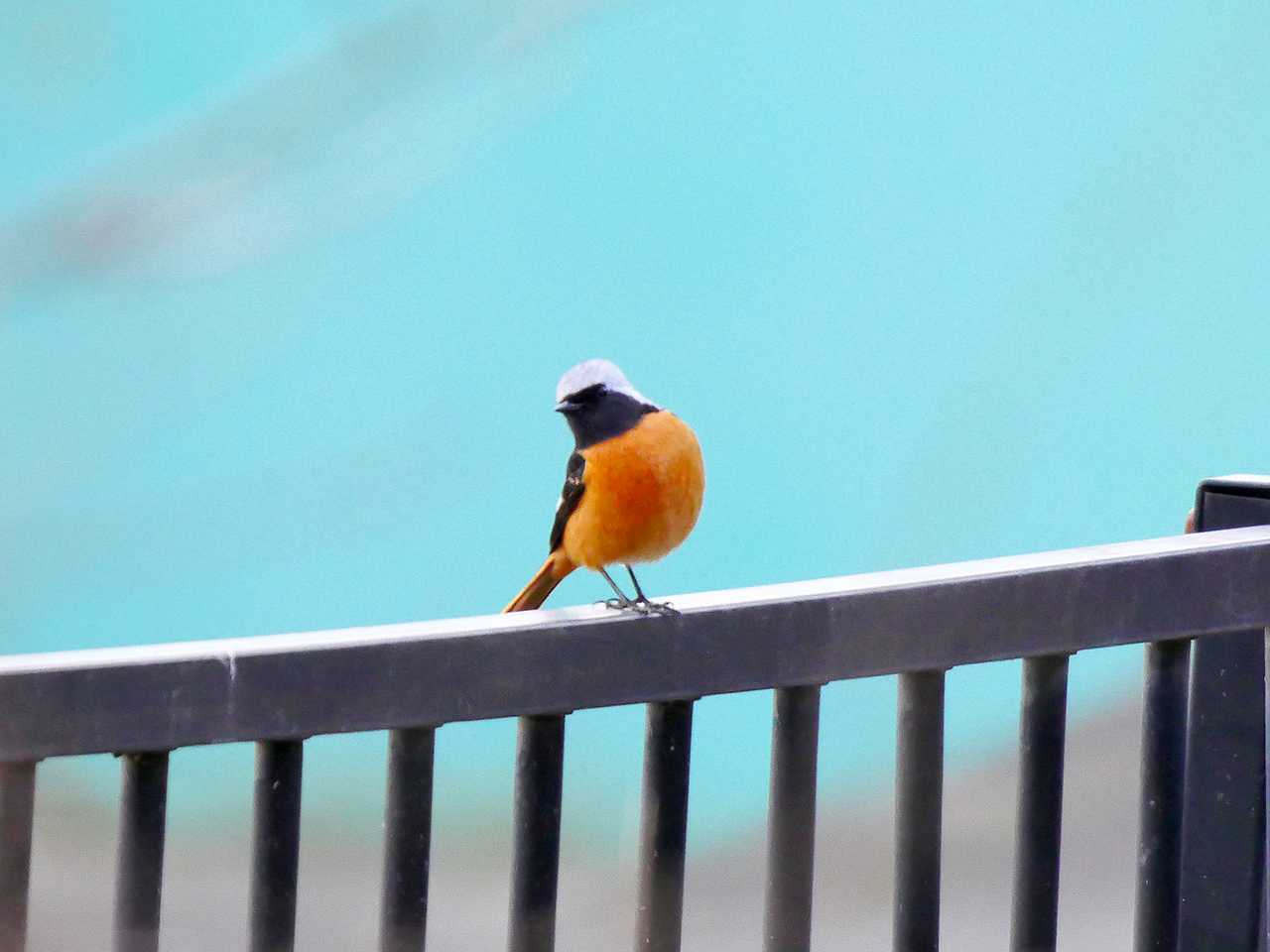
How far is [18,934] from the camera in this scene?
2.92ft

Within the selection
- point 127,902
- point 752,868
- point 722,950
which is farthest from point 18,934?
point 752,868

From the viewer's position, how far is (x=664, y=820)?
1010 millimetres

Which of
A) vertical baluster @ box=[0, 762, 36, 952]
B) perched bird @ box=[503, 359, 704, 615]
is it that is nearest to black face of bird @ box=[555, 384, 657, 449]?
perched bird @ box=[503, 359, 704, 615]

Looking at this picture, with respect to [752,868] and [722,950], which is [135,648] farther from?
[752,868]

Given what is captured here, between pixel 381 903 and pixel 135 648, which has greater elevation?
pixel 135 648

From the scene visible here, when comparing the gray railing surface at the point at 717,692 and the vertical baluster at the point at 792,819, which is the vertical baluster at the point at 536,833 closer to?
the gray railing surface at the point at 717,692

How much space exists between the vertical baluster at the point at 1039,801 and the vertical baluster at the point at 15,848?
0.65 metres

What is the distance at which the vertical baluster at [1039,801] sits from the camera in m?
1.07

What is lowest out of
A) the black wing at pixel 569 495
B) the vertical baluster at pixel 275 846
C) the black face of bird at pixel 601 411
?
the vertical baluster at pixel 275 846

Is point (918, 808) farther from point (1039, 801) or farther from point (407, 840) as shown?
point (407, 840)

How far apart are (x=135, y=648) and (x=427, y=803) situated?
21 centimetres

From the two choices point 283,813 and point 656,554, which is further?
point 656,554

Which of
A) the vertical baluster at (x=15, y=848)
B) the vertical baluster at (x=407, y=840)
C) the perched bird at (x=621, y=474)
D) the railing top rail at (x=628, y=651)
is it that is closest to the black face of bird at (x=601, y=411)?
the perched bird at (x=621, y=474)

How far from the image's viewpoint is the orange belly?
1616 millimetres
